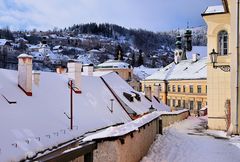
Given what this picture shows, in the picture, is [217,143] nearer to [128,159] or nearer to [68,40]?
[128,159]

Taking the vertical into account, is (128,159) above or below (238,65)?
below

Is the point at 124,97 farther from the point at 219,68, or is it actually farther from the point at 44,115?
the point at 44,115

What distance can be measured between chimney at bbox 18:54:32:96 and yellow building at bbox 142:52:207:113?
130 ft

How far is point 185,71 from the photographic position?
6078cm

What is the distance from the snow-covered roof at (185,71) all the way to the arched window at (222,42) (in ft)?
114

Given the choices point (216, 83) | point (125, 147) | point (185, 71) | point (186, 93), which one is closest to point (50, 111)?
point (125, 147)

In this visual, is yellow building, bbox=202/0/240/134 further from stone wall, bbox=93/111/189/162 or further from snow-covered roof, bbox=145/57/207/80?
snow-covered roof, bbox=145/57/207/80

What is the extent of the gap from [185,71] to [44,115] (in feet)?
159

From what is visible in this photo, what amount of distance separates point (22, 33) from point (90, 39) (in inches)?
1389

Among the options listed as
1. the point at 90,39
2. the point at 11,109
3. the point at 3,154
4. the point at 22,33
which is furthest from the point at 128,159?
the point at 90,39

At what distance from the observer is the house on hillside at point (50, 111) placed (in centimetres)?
1086

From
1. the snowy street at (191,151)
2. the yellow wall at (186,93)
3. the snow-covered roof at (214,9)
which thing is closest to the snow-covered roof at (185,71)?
the yellow wall at (186,93)

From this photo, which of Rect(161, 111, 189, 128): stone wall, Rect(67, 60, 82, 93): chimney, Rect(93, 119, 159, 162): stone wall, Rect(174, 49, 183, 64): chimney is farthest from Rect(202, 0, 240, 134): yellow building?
Rect(174, 49, 183, 64): chimney

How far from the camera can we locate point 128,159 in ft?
26.8
